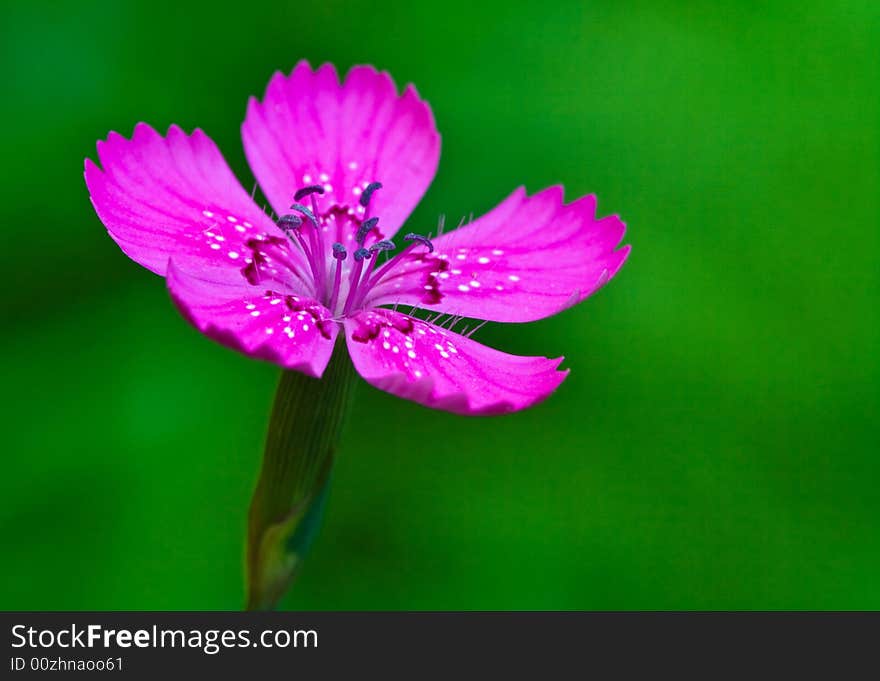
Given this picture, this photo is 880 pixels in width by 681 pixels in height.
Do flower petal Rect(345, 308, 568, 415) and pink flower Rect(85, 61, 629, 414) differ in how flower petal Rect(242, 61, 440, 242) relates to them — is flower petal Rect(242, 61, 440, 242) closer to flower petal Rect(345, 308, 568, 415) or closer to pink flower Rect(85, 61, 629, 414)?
pink flower Rect(85, 61, 629, 414)

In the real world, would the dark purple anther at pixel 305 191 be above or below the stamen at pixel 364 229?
above

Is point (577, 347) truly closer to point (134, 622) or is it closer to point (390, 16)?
point (390, 16)

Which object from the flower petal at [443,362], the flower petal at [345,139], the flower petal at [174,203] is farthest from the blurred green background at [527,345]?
the flower petal at [443,362]

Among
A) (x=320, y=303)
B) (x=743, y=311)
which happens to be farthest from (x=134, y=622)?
(x=743, y=311)

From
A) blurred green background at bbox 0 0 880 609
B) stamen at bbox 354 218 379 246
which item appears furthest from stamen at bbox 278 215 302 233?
blurred green background at bbox 0 0 880 609

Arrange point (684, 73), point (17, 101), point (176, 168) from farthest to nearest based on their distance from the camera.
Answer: point (684, 73) → point (17, 101) → point (176, 168)

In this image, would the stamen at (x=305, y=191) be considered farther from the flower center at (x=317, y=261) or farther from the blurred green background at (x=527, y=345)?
the blurred green background at (x=527, y=345)
